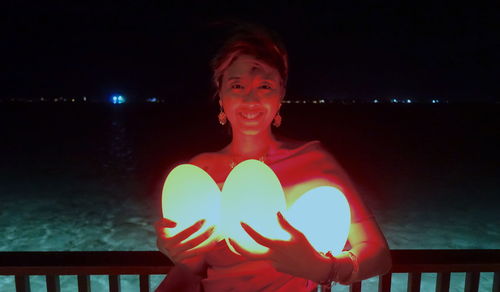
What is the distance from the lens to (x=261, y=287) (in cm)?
144

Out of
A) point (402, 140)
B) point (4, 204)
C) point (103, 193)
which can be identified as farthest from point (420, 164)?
point (4, 204)

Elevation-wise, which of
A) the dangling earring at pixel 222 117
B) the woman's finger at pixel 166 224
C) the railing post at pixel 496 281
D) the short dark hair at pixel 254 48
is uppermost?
the short dark hair at pixel 254 48

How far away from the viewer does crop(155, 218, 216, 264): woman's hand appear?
119cm

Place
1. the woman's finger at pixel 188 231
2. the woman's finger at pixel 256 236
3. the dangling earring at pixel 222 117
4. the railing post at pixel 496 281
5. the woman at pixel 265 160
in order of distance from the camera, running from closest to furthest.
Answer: the woman's finger at pixel 256 236 < the woman's finger at pixel 188 231 < the woman at pixel 265 160 < the dangling earring at pixel 222 117 < the railing post at pixel 496 281

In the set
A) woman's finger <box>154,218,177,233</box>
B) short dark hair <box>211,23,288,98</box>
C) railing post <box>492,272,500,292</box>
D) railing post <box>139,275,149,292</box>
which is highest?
short dark hair <box>211,23,288,98</box>

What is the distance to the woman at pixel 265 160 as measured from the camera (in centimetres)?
131

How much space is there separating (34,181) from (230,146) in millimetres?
13712

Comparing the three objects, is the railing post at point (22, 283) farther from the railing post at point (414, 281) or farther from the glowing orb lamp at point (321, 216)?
the railing post at point (414, 281)

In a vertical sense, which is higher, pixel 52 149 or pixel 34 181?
pixel 52 149

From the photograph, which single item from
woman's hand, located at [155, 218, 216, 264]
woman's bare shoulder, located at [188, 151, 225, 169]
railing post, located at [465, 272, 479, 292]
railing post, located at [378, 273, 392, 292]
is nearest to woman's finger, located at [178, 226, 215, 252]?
woman's hand, located at [155, 218, 216, 264]

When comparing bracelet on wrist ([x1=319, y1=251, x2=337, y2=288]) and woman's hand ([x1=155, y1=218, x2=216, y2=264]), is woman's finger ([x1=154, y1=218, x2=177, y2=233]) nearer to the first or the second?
woman's hand ([x1=155, y1=218, x2=216, y2=264])

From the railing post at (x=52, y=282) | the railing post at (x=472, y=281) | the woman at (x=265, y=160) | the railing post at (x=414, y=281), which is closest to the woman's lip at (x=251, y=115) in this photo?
the woman at (x=265, y=160)

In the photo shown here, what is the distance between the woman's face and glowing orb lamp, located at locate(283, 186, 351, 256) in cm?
47

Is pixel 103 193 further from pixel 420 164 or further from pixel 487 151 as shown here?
pixel 487 151
